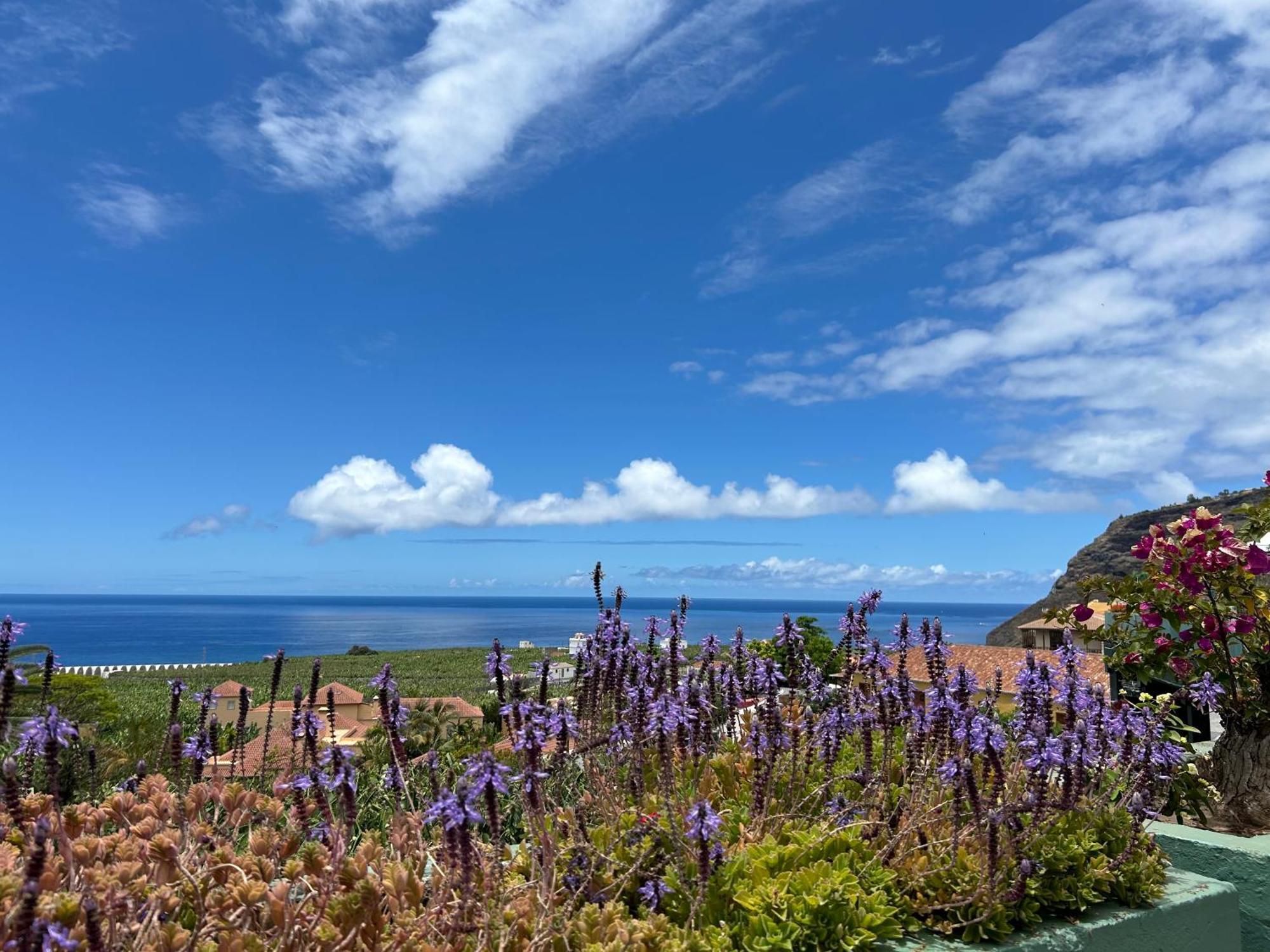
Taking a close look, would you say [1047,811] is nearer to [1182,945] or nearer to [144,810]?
[1182,945]

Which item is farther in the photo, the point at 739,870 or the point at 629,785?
the point at 629,785

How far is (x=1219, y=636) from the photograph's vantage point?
6.29m

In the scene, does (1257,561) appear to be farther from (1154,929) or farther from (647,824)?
(647,824)

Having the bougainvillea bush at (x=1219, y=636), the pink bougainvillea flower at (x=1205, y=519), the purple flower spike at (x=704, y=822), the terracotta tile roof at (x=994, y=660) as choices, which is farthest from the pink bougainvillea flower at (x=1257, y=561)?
the terracotta tile roof at (x=994, y=660)

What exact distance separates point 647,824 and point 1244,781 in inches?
209

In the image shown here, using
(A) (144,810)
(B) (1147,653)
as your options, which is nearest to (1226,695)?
(B) (1147,653)

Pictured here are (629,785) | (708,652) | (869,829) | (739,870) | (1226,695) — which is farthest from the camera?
(1226,695)

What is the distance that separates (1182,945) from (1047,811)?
1110mm

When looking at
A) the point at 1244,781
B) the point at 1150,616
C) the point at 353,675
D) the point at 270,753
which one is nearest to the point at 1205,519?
the point at 1150,616

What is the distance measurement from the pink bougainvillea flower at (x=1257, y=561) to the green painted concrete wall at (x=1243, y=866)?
195cm

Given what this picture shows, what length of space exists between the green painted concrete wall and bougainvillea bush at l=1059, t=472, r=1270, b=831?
1028 millimetres

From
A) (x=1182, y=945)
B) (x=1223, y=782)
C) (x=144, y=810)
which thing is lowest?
(x=1182, y=945)

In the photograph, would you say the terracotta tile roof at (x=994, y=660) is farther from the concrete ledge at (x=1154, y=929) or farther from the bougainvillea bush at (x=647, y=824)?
the bougainvillea bush at (x=647, y=824)

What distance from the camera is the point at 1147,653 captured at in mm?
6734
